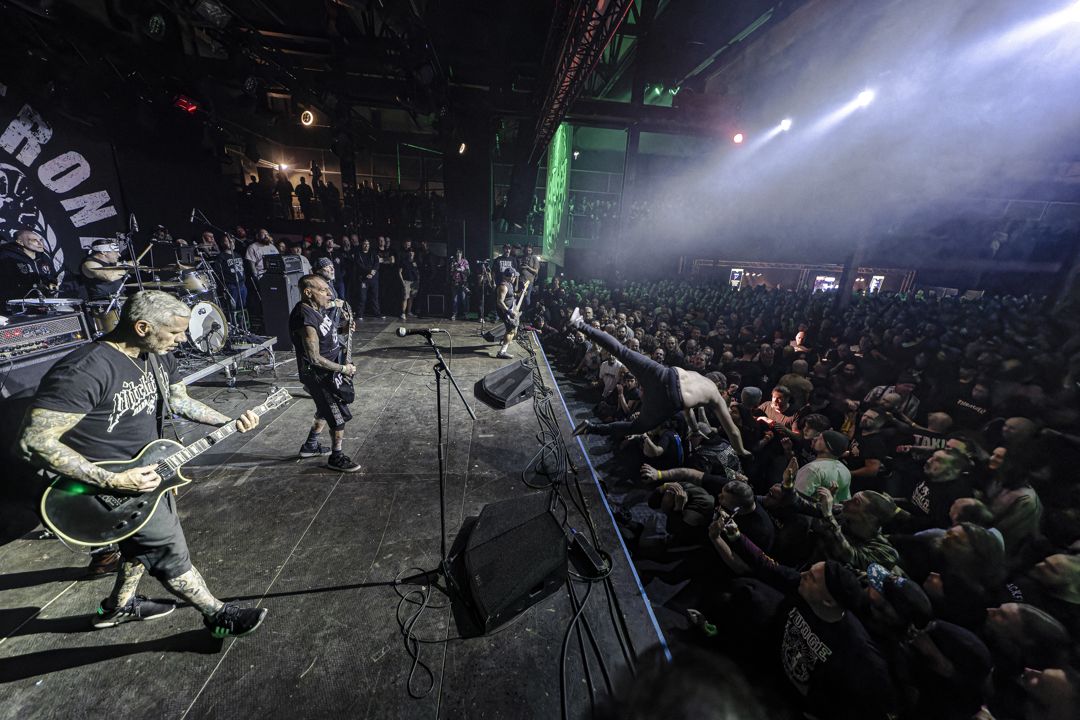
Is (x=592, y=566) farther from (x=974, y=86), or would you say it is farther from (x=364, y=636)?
(x=974, y=86)

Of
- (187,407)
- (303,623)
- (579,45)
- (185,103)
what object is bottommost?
(303,623)

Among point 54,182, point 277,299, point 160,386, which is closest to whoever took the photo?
point 160,386

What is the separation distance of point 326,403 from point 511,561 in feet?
7.92

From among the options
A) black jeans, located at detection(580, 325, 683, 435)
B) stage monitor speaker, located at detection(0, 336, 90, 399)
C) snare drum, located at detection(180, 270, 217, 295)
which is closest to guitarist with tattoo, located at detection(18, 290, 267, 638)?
stage monitor speaker, located at detection(0, 336, 90, 399)

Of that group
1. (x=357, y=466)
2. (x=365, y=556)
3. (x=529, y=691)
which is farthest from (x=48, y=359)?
(x=529, y=691)

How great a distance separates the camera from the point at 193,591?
2045mm

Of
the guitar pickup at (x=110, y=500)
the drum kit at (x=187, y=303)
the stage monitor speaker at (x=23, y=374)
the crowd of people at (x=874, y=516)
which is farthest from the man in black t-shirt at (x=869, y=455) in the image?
the drum kit at (x=187, y=303)

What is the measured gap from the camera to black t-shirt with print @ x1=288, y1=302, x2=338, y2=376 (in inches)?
136

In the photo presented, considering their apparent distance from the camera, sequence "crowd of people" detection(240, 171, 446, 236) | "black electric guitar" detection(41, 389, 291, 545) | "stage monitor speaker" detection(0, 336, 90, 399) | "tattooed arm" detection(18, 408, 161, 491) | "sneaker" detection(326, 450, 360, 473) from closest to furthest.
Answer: "tattooed arm" detection(18, 408, 161, 491) → "black electric guitar" detection(41, 389, 291, 545) → "stage monitor speaker" detection(0, 336, 90, 399) → "sneaker" detection(326, 450, 360, 473) → "crowd of people" detection(240, 171, 446, 236)

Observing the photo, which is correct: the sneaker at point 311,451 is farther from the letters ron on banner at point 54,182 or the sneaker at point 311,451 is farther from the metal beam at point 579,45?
the letters ron on banner at point 54,182

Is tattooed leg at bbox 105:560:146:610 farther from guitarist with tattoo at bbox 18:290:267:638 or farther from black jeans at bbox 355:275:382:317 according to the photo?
black jeans at bbox 355:275:382:317

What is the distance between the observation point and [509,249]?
11359mm

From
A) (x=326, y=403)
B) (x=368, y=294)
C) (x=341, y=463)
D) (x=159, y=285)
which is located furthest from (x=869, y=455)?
(x=368, y=294)

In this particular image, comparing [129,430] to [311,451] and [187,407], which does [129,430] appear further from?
[311,451]
